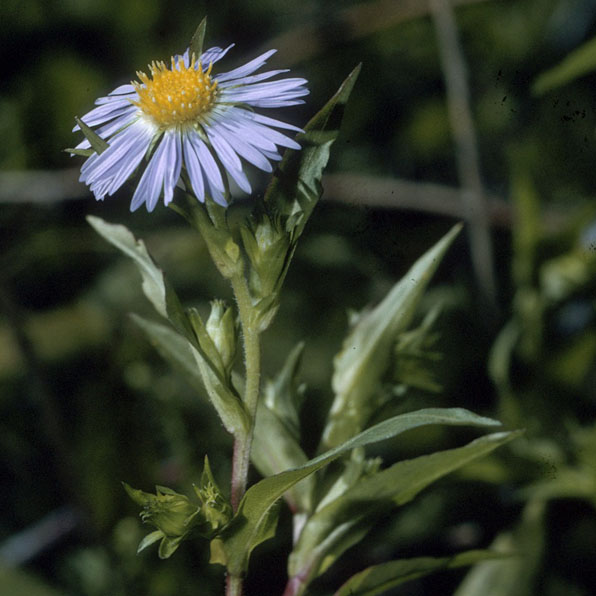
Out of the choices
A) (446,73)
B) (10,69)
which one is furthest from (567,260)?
(10,69)

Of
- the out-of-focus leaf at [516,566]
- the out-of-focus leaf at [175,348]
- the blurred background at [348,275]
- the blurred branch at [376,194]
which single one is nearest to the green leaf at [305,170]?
the out-of-focus leaf at [175,348]

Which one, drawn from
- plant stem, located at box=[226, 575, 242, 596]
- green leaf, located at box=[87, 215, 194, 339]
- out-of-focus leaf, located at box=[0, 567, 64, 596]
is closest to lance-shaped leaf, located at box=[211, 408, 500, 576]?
plant stem, located at box=[226, 575, 242, 596]

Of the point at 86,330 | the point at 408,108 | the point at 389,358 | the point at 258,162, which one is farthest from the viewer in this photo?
the point at 408,108

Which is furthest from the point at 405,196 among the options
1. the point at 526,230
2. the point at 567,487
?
the point at 567,487

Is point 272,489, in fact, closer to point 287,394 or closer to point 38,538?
point 287,394

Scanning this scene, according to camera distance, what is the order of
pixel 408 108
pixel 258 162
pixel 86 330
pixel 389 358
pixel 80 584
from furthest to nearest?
pixel 408 108 → pixel 86 330 → pixel 80 584 → pixel 389 358 → pixel 258 162

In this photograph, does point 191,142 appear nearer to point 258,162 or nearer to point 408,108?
point 258,162

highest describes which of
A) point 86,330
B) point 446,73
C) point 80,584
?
point 446,73

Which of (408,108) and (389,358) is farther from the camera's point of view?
(408,108)

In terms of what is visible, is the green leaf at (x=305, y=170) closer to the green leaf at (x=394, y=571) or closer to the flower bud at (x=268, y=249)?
the flower bud at (x=268, y=249)
